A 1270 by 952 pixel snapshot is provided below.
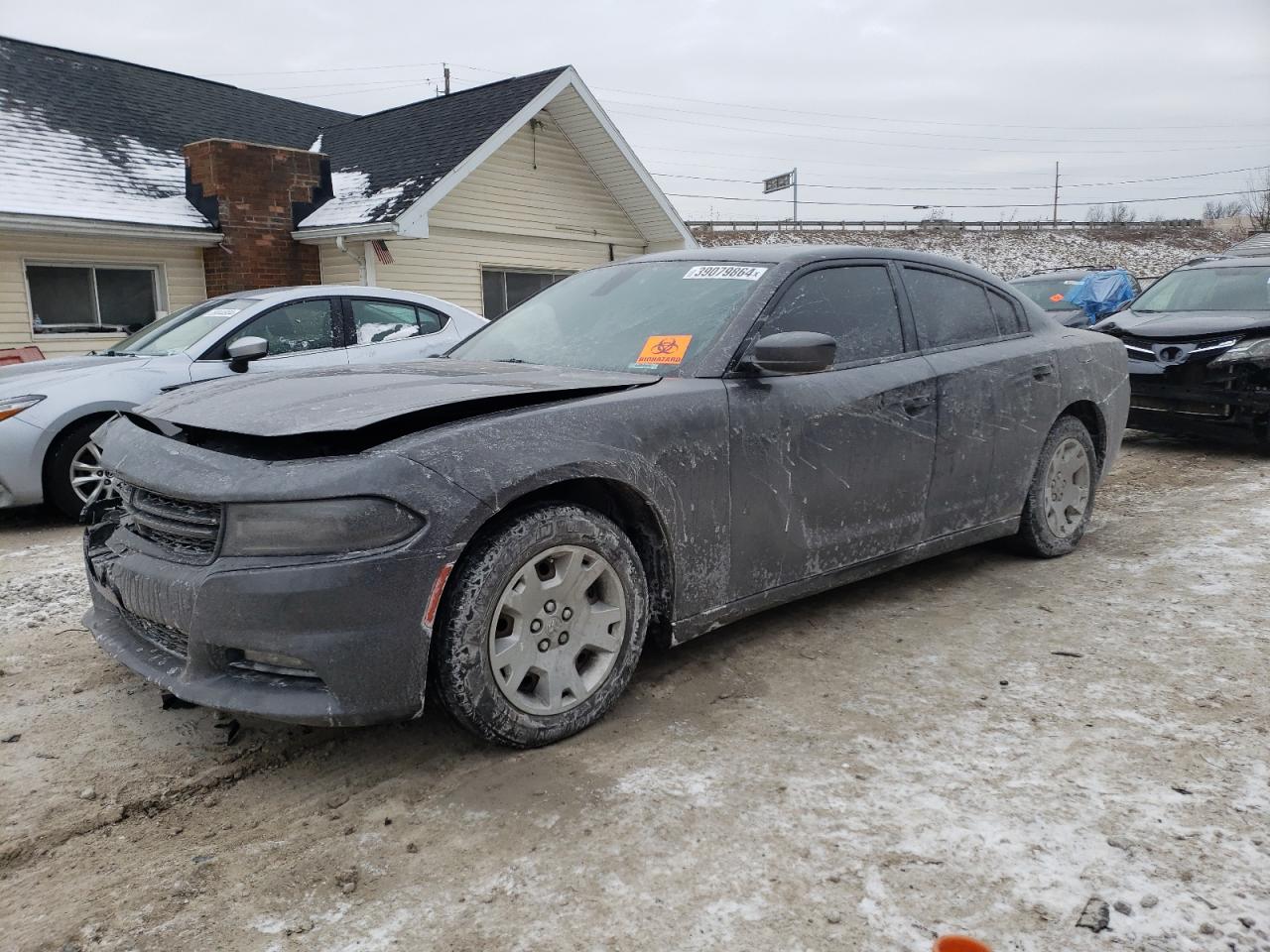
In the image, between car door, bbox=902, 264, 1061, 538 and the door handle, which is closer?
the door handle

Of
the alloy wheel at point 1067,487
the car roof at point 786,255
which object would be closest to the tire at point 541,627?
the car roof at point 786,255

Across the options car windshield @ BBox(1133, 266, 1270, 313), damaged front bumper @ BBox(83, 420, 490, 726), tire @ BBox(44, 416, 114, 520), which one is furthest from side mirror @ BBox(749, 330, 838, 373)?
car windshield @ BBox(1133, 266, 1270, 313)

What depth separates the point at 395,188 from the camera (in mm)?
13148

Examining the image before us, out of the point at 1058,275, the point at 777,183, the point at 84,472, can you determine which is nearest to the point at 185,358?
the point at 84,472

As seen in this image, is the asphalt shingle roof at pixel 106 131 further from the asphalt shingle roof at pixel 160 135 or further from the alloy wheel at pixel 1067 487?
the alloy wheel at pixel 1067 487

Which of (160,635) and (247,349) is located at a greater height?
(247,349)

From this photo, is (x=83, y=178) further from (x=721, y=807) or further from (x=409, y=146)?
(x=721, y=807)

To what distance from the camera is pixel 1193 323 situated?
816 centimetres

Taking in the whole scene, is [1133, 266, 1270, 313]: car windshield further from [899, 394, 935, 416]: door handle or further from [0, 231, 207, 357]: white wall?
[0, 231, 207, 357]: white wall

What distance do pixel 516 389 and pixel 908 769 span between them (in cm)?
165

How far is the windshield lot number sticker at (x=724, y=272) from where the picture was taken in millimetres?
3816

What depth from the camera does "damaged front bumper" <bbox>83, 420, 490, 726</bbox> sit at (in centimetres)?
252

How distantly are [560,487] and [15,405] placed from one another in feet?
15.6

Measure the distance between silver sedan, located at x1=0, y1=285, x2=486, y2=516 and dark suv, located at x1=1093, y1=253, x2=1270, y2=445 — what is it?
228 inches
